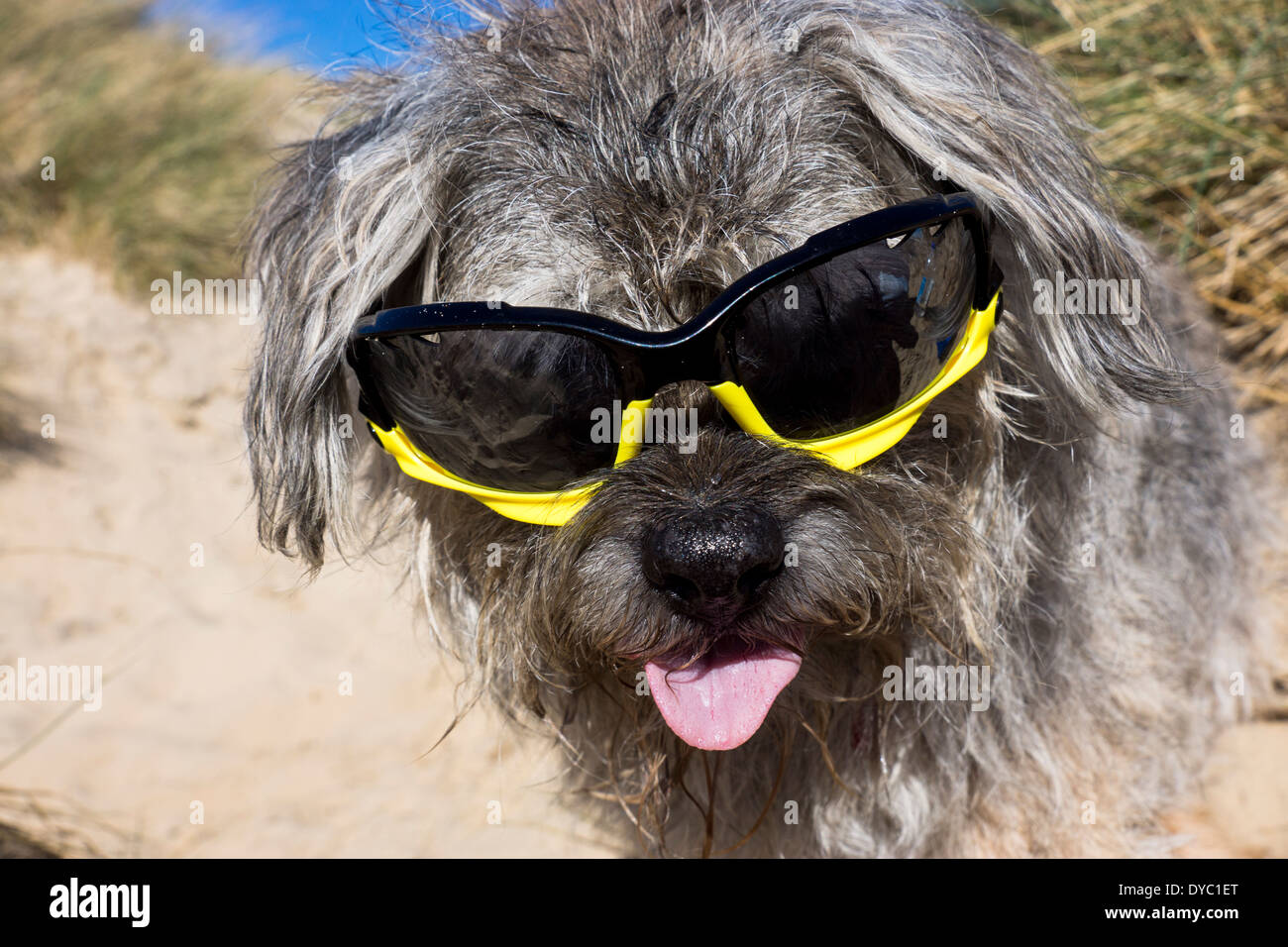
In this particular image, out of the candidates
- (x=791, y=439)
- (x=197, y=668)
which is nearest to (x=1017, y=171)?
(x=791, y=439)

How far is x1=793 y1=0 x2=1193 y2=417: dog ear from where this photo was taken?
1942mm

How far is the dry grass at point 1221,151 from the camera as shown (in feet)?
13.6

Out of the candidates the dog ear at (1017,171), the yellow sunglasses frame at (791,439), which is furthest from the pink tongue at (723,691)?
the dog ear at (1017,171)

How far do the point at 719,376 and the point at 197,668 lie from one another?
9.75 feet

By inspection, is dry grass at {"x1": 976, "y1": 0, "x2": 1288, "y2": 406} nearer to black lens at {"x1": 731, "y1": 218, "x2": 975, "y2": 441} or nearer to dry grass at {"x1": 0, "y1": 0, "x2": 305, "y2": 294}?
black lens at {"x1": 731, "y1": 218, "x2": 975, "y2": 441}

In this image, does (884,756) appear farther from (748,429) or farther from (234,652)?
(234,652)

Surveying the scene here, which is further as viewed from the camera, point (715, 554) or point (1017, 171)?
point (1017, 171)

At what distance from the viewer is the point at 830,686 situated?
2.20 metres

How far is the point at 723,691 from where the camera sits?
6.38ft

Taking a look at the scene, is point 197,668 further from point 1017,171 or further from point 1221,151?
point 1221,151

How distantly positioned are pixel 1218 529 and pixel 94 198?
600 centimetres

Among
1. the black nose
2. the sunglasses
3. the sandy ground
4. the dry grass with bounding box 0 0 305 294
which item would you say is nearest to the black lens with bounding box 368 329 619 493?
the sunglasses

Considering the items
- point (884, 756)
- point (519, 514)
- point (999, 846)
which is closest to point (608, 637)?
point (519, 514)
